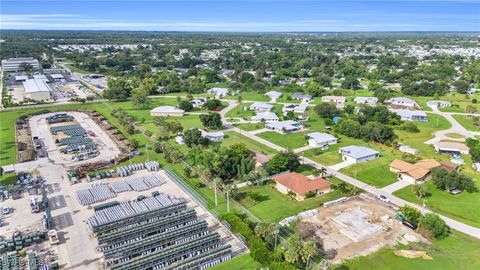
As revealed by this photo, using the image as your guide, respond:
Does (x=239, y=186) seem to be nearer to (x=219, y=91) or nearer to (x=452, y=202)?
(x=452, y=202)

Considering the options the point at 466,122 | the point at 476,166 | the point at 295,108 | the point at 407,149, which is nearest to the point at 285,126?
the point at 295,108

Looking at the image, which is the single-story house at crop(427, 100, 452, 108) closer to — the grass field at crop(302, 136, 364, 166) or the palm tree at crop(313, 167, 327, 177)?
the grass field at crop(302, 136, 364, 166)

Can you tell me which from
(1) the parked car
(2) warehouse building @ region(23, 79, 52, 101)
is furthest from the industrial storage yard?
(2) warehouse building @ region(23, 79, 52, 101)

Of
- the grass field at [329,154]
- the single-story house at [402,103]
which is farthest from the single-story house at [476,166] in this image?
the single-story house at [402,103]

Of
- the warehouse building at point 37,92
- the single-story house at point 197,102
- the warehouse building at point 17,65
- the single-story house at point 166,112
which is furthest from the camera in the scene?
the warehouse building at point 17,65

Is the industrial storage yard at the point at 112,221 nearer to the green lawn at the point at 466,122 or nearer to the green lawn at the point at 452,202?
the green lawn at the point at 452,202

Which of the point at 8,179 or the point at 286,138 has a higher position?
the point at 286,138
